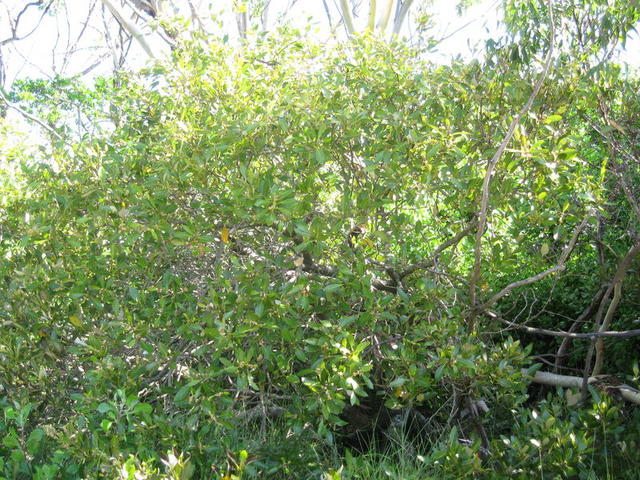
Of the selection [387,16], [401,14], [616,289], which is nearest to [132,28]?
[387,16]

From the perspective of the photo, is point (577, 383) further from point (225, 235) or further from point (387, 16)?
point (387, 16)

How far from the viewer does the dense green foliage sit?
11.5ft

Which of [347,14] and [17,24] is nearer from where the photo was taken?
[347,14]

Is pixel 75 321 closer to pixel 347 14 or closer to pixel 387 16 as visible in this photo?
pixel 347 14

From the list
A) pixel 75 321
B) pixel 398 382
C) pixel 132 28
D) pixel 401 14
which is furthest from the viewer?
pixel 401 14

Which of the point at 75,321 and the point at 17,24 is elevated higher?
the point at 17,24

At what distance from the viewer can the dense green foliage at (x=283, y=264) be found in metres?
3.51

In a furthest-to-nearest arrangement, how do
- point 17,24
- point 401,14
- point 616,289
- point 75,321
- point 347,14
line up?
point 17,24, point 401,14, point 347,14, point 616,289, point 75,321

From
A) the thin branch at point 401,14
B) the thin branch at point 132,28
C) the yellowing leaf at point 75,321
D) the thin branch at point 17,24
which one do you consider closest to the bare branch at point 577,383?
the yellowing leaf at point 75,321

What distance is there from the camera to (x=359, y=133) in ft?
12.3

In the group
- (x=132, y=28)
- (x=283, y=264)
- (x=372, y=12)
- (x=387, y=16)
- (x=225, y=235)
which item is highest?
(x=132, y=28)

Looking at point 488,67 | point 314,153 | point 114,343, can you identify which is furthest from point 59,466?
point 488,67

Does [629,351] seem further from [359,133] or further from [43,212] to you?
[43,212]

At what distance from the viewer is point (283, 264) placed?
3715 millimetres
